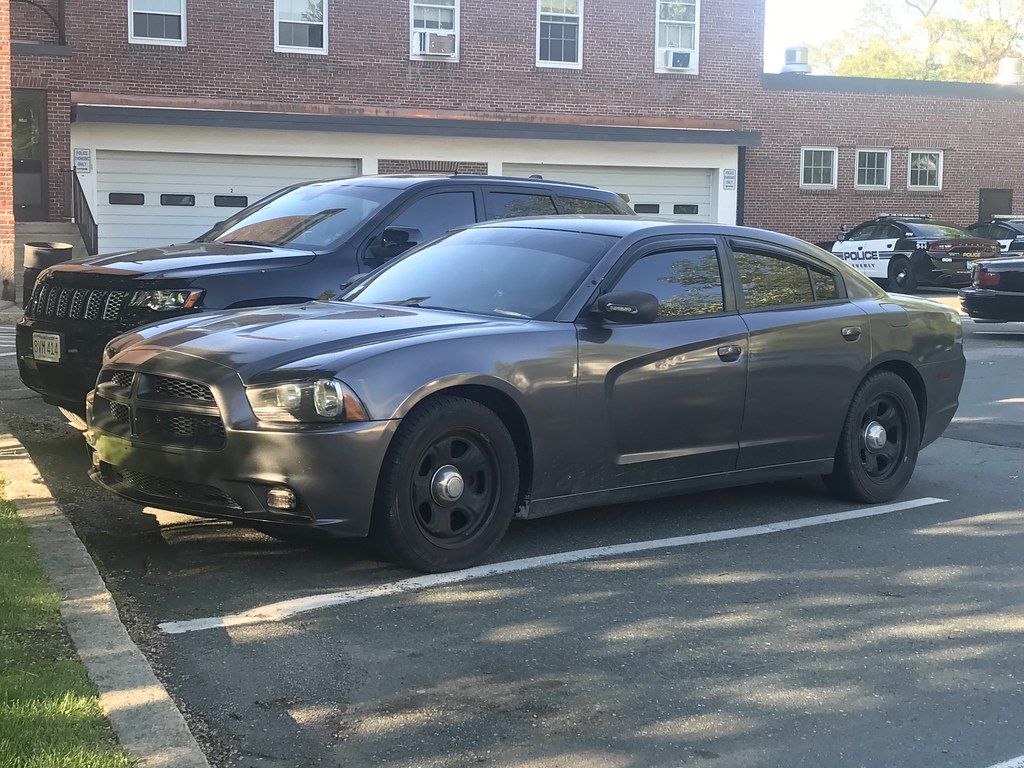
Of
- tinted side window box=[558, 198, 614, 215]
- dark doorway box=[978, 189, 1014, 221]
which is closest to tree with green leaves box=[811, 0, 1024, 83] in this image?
dark doorway box=[978, 189, 1014, 221]

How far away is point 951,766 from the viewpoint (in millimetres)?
3916

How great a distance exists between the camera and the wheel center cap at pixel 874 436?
7.50 metres

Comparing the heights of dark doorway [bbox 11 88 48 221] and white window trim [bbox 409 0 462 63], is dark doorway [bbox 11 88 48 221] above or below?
below

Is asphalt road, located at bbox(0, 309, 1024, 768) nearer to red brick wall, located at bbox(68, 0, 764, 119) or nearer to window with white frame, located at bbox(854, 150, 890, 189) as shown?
red brick wall, located at bbox(68, 0, 764, 119)

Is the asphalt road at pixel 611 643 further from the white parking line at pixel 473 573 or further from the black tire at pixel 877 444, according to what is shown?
the black tire at pixel 877 444

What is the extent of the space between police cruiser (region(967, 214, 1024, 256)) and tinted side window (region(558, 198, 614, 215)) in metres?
18.6

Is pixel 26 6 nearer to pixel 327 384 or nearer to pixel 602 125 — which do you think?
pixel 602 125

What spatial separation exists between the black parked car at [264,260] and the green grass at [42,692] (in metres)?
2.44

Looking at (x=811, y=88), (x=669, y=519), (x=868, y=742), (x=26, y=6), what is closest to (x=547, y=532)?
(x=669, y=519)

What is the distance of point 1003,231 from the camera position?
2711 cm

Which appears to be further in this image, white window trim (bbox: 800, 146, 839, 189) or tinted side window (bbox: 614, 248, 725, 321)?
white window trim (bbox: 800, 146, 839, 189)

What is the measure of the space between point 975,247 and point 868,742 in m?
23.0

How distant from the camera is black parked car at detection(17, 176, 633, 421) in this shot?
7.39m

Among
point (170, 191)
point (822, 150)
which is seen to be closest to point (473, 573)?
point (170, 191)
